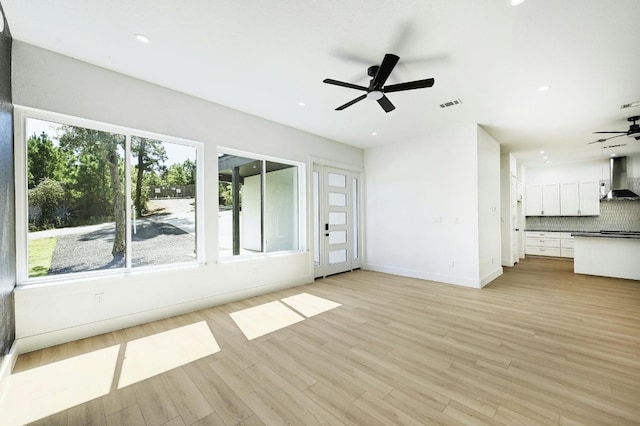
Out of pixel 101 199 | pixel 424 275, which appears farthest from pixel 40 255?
pixel 424 275

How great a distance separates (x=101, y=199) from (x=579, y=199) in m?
11.4

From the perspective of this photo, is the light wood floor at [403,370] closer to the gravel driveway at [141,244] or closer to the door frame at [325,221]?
the gravel driveway at [141,244]

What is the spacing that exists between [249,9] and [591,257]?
7981 millimetres

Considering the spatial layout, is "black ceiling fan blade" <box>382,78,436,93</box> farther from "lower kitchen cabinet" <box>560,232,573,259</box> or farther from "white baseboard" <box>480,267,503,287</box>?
"lower kitchen cabinet" <box>560,232,573,259</box>

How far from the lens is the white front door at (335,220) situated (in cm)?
575

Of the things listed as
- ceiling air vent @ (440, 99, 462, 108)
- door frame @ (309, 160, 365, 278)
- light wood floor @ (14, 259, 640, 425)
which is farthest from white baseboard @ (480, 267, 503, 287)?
ceiling air vent @ (440, 99, 462, 108)

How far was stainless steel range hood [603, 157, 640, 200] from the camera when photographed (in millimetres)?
7012

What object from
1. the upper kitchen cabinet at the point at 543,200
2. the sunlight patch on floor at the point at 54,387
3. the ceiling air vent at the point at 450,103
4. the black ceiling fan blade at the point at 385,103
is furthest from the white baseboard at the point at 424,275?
the upper kitchen cabinet at the point at 543,200

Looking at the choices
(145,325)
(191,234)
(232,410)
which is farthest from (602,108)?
(145,325)

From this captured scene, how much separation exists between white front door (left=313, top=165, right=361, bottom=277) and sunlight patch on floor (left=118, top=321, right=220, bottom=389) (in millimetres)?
3012

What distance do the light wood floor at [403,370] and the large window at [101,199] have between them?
Answer: 90 centimetres

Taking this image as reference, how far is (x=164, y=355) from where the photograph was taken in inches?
99.7

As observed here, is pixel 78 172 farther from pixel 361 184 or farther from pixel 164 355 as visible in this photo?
pixel 361 184

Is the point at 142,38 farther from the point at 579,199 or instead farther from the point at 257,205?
the point at 579,199
